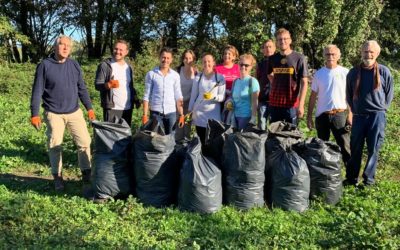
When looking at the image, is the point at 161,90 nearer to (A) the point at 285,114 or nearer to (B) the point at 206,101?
(B) the point at 206,101

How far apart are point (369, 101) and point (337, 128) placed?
0.53m

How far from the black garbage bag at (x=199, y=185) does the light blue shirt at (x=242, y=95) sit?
45.5 inches

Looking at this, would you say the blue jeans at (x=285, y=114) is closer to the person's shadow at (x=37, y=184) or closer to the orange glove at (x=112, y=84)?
the orange glove at (x=112, y=84)

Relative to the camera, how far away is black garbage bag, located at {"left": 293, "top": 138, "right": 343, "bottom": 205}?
15.9 ft

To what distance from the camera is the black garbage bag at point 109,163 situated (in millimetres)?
4773

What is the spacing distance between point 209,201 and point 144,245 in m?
0.91

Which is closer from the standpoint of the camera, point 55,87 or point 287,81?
point 55,87

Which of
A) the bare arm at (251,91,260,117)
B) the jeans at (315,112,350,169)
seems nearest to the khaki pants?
the bare arm at (251,91,260,117)

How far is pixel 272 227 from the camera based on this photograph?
415 centimetres

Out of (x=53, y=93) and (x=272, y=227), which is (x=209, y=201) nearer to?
(x=272, y=227)

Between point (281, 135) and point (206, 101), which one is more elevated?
point (206, 101)

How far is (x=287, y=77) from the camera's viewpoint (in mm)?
5605

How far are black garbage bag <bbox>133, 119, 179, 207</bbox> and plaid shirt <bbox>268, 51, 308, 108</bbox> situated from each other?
5.45 ft

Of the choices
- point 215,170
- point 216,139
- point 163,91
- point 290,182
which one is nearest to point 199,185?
point 215,170
